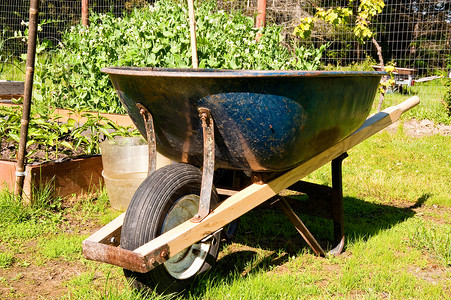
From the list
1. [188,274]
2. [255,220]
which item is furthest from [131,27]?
[188,274]

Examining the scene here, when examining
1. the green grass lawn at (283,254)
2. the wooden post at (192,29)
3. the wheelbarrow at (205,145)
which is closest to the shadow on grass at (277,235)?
the green grass lawn at (283,254)

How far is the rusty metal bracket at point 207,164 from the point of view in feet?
5.98

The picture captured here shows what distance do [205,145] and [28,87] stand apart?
52.9 inches

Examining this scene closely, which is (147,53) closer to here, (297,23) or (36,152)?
(36,152)

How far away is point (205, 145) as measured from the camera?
6.19 feet

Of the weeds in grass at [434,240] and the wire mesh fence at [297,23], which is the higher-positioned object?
the wire mesh fence at [297,23]

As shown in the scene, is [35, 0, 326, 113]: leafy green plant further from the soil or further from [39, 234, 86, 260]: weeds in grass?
[39, 234, 86, 260]: weeds in grass

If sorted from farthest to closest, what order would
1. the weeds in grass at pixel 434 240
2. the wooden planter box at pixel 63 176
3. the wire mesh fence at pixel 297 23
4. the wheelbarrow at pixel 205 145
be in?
the wire mesh fence at pixel 297 23
the wooden planter box at pixel 63 176
the weeds in grass at pixel 434 240
the wheelbarrow at pixel 205 145

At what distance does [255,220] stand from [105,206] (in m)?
0.95

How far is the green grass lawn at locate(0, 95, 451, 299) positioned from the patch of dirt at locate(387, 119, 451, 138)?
86.4 inches

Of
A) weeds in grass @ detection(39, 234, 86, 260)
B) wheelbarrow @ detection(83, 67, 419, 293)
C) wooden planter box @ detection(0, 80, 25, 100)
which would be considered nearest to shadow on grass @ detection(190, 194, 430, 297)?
wheelbarrow @ detection(83, 67, 419, 293)

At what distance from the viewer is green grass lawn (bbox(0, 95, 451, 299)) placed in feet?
6.82

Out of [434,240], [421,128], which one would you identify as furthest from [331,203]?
[421,128]

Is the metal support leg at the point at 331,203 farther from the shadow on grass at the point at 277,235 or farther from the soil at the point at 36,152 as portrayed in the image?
the soil at the point at 36,152
